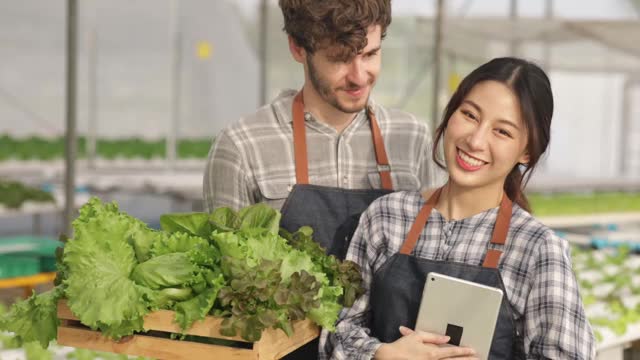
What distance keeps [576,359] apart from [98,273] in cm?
82

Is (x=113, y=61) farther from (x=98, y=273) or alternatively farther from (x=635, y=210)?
(x=98, y=273)

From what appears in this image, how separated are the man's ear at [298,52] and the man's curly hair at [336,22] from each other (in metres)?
0.03

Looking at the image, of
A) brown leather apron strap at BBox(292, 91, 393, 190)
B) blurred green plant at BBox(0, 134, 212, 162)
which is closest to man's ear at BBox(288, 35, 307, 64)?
brown leather apron strap at BBox(292, 91, 393, 190)

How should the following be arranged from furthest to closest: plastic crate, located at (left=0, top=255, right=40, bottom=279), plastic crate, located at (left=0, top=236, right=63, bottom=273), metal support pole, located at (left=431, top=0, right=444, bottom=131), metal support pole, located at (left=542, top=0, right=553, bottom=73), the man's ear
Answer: metal support pole, located at (left=542, top=0, right=553, bottom=73), metal support pole, located at (left=431, top=0, right=444, bottom=131), plastic crate, located at (left=0, top=236, right=63, bottom=273), plastic crate, located at (left=0, top=255, right=40, bottom=279), the man's ear

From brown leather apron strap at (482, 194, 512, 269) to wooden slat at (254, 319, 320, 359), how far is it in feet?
1.10

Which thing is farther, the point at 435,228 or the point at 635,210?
the point at 635,210

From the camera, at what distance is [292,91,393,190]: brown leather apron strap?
2037 millimetres

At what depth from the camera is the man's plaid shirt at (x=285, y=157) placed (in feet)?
6.70

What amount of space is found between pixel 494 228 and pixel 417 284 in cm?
17

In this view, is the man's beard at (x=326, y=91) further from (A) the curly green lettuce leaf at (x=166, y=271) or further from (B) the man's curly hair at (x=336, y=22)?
(A) the curly green lettuce leaf at (x=166, y=271)

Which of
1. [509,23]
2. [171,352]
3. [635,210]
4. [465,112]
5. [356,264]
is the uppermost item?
[509,23]

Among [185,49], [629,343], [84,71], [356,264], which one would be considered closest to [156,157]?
[84,71]

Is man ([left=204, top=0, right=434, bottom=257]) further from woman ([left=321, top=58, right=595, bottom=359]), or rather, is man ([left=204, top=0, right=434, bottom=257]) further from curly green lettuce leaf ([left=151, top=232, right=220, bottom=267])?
curly green lettuce leaf ([left=151, top=232, right=220, bottom=267])

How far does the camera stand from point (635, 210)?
27.2ft
